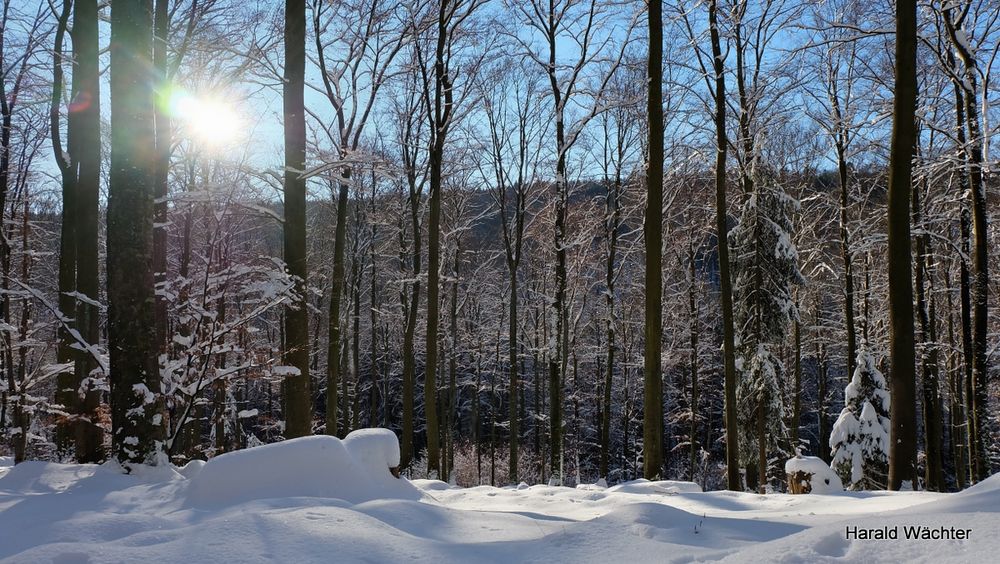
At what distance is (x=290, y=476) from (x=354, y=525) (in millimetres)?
1508

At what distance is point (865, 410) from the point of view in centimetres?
1445

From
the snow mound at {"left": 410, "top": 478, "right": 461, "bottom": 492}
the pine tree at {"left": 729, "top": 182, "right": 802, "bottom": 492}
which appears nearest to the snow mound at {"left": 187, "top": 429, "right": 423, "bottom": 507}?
the snow mound at {"left": 410, "top": 478, "right": 461, "bottom": 492}

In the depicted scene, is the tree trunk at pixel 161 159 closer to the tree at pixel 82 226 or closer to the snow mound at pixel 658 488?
the tree at pixel 82 226

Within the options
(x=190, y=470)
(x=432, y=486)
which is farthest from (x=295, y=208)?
(x=432, y=486)

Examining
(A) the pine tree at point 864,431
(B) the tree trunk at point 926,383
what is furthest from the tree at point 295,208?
(B) the tree trunk at point 926,383

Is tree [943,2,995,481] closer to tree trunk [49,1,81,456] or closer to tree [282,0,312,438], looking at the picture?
tree [282,0,312,438]

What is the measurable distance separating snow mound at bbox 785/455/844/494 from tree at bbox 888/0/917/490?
879 millimetres

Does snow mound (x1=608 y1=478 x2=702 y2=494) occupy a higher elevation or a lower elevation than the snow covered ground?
lower

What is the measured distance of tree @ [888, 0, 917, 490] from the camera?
6887 mm

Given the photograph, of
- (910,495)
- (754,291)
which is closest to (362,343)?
(754,291)

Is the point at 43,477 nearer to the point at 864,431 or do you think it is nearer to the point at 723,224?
the point at 723,224

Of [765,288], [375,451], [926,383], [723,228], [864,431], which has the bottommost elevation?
[864,431]

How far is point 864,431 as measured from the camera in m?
14.4

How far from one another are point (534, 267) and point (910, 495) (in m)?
25.0
